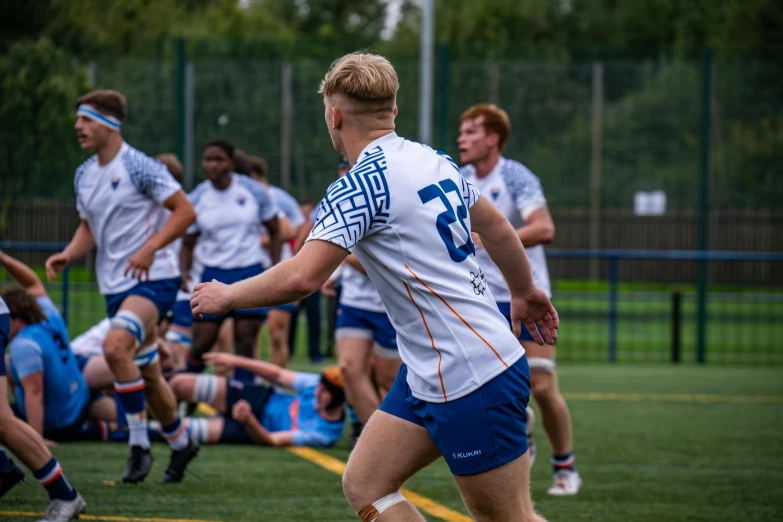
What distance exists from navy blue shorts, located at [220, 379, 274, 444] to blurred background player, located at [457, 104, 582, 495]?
224 cm

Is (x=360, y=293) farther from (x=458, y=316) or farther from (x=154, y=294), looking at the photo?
(x=458, y=316)

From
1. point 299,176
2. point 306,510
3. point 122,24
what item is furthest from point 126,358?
point 122,24

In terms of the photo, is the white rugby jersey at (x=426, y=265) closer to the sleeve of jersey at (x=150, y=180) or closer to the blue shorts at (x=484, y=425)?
the blue shorts at (x=484, y=425)

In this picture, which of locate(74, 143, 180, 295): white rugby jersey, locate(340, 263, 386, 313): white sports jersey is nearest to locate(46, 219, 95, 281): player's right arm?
locate(74, 143, 180, 295): white rugby jersey

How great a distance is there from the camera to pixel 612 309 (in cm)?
1457

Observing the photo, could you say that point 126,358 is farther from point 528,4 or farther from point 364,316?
point 528,4

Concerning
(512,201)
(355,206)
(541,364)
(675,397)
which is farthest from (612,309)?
(355,206)

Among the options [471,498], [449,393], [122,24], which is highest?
[122,24]

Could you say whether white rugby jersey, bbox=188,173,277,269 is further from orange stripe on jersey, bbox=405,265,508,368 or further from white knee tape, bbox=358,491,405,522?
orange stripe on jersey, bbox=405,265,508,368

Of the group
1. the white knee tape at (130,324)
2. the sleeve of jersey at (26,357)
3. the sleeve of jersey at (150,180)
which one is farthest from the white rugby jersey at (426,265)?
the sleeve of jersey at (26,357)

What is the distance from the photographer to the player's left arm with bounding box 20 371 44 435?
6.89 m

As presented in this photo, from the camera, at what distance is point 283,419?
8242mm

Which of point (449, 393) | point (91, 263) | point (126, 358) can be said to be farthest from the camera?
point (91, 263)

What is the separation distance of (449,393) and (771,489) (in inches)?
152
